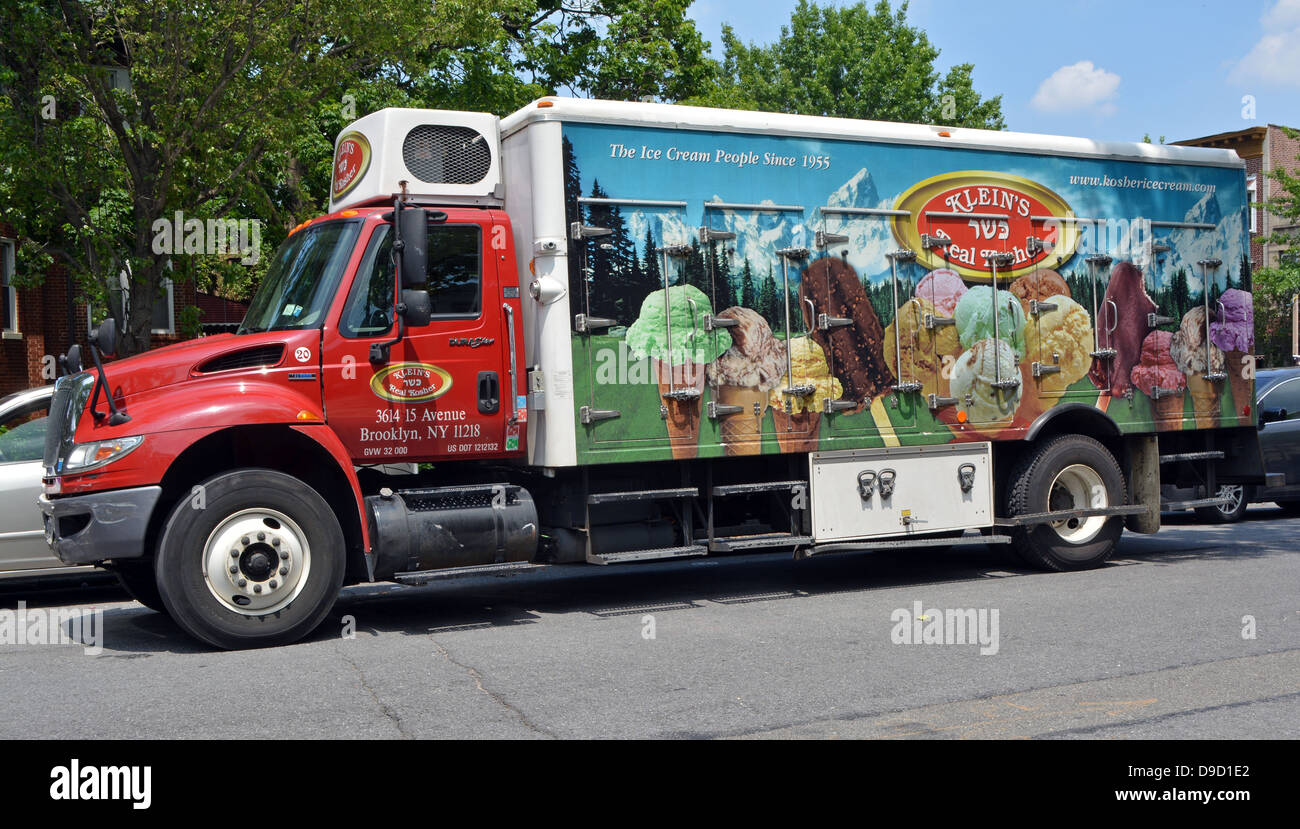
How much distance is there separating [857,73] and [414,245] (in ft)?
118

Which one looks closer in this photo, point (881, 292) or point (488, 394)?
point (488, 394)

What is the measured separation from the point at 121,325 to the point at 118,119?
381cm

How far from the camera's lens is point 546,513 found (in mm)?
8914

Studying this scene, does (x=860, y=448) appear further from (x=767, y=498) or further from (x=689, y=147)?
(x=689, y=147)

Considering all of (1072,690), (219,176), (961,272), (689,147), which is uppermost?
(219,176)

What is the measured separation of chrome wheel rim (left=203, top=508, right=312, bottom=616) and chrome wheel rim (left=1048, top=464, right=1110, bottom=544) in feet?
20.6

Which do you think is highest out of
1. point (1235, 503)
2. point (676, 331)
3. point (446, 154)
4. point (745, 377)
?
point (446, 154)

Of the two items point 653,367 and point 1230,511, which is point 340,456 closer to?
point 653,367

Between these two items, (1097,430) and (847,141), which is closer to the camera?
(847,141)

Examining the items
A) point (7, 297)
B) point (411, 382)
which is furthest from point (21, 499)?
point (7, 297)

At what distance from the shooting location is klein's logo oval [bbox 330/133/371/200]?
28.2 ft

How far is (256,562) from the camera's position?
7508 mm

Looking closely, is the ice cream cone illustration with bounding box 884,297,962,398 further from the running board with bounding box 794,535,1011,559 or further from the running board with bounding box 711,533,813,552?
the running board with bounding box 711,533,813,552

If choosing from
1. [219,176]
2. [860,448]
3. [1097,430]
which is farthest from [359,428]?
[219,176]
